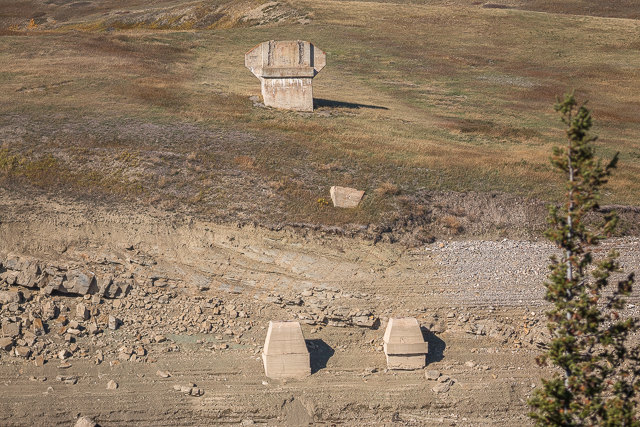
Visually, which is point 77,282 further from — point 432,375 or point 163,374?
point 432,375

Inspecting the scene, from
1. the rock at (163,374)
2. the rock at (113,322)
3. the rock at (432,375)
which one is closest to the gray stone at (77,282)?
the rock at (113,322)

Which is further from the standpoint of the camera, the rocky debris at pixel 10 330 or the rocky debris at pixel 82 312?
the rocky debris at pixel 82 312

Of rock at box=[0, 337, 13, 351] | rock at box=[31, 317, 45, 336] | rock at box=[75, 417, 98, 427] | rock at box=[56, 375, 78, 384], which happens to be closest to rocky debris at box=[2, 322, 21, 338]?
rock at box=[0, 337, 13, 351]

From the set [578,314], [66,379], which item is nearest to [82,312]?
[66,379]

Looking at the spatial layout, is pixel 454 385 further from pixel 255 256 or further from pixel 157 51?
pixel 157 51

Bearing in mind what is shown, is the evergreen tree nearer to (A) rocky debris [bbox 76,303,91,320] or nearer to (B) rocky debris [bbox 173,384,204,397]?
(B) rocky debris [bbox 173,384,204,397]

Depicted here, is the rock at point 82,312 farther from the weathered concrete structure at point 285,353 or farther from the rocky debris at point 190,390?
the weathered concrete structure at point 285,353
